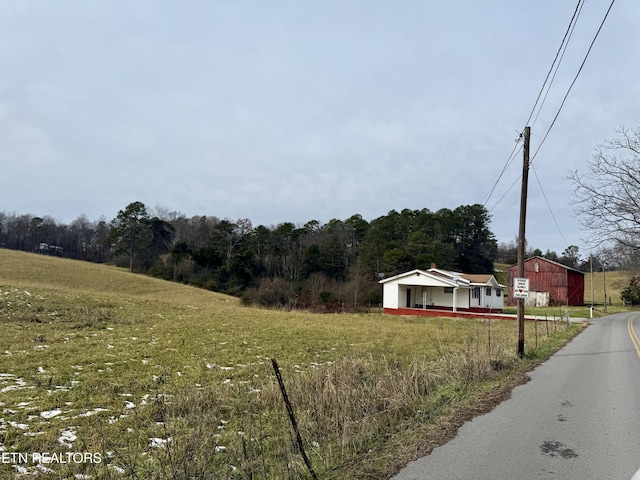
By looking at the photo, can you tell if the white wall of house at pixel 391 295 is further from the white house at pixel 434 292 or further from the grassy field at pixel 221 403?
the grassy field at pixel 221 403

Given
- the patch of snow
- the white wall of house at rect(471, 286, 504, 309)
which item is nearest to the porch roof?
the white wall of house at rect(471, 286, 504, 309)

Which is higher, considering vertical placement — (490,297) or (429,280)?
(429,280)

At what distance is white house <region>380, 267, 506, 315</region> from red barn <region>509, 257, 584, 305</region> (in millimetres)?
14198

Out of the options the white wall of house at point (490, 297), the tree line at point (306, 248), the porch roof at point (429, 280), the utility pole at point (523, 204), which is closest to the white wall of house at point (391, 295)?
the porch roof at point (429, 280)

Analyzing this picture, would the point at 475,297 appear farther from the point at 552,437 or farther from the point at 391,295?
the point at 552,437

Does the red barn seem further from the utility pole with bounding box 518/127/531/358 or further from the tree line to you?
the utility pole with bounding box 518/127/531/358

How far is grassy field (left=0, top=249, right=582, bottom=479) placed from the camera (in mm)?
4875

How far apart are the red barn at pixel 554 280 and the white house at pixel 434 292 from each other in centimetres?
1420

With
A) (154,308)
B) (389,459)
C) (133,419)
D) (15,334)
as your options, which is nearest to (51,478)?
(133,419)

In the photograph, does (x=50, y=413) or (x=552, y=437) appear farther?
(x=50, y=413)

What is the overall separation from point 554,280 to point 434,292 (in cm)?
2231

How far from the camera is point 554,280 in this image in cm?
5322

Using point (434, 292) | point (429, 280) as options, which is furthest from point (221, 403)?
point (434, 292)

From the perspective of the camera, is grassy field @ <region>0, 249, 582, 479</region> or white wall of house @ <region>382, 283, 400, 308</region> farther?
white wall of house @ <region>382, 283, 400, 308</region>
